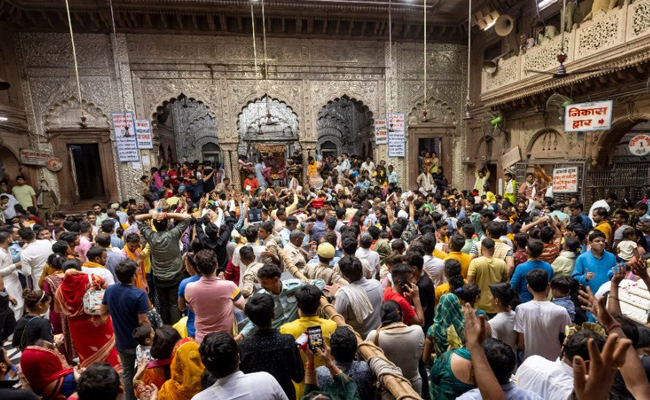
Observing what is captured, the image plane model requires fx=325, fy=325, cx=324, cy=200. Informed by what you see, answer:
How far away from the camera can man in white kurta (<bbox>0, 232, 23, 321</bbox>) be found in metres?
4.45

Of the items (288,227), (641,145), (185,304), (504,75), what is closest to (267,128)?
(504,75)

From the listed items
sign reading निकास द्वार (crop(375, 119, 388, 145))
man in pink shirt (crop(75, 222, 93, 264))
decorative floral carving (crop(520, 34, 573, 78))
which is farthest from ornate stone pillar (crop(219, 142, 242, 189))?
decorative floral carving (crop(520, 34, 573, 78))

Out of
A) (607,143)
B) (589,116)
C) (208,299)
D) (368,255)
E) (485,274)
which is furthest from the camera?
(607,143)

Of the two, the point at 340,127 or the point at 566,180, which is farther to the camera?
the point at 340,127

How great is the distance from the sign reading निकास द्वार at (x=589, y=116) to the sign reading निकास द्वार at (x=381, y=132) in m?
6.15

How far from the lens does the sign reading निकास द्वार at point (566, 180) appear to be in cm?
810

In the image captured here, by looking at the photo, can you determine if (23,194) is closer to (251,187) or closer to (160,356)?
(251,187)

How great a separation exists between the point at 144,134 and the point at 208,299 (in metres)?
10.9

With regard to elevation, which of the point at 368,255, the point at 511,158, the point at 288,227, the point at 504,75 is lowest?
the point at 368,255

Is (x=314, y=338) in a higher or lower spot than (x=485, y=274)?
higher

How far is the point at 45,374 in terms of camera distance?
2098 millimetres

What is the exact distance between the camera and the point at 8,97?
33.9 ft

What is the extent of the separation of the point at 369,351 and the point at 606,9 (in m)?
10.2

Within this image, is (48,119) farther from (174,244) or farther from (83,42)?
(174,244)
